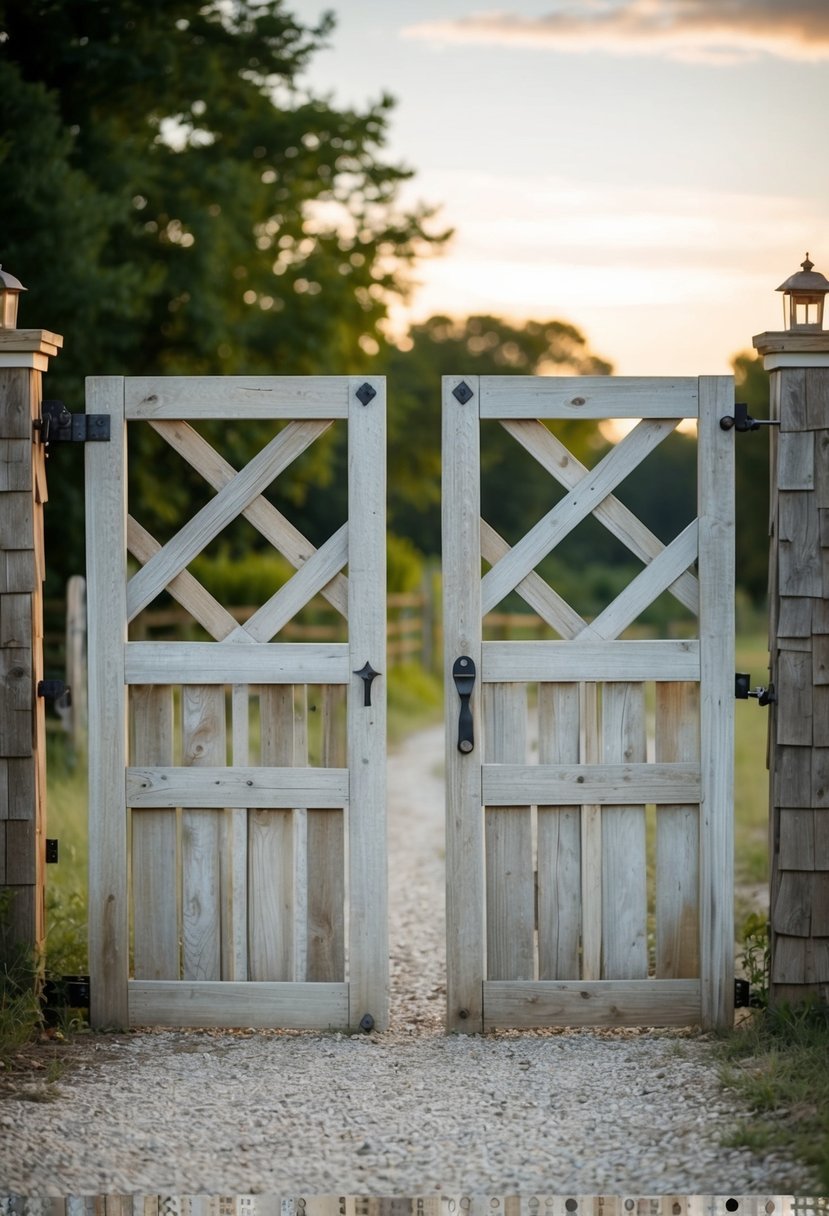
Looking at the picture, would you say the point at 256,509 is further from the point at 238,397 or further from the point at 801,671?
the point at 801,671

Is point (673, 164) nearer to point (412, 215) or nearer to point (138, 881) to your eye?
point (412, 215)

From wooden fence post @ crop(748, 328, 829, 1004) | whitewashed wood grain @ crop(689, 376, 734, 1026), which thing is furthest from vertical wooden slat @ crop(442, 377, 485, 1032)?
wooden fence post @ crop(748, 328, 829, 1004)

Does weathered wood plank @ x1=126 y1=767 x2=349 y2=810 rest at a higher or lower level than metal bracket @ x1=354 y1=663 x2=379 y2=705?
lower

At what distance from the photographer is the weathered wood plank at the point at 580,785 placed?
442cm

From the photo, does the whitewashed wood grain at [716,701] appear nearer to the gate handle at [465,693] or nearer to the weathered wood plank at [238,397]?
the gate handle at [465,693]

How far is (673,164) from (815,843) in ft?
24.4

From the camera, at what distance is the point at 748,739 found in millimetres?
13961

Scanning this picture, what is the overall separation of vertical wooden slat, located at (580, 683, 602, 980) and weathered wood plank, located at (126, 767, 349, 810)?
34.0 inches

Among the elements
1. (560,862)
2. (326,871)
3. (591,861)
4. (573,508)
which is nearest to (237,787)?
(326,871)

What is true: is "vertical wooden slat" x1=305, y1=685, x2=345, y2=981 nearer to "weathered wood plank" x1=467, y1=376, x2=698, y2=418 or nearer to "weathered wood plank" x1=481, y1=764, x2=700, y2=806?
"weathered wood plank" x1=481, y1=764, x2=700, y2=806

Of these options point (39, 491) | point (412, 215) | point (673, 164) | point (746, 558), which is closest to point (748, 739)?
point (673, 164)

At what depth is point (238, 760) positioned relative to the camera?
4488mm

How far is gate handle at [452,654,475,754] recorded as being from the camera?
436cm

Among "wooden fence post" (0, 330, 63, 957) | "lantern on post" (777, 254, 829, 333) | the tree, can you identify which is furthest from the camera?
the tree
